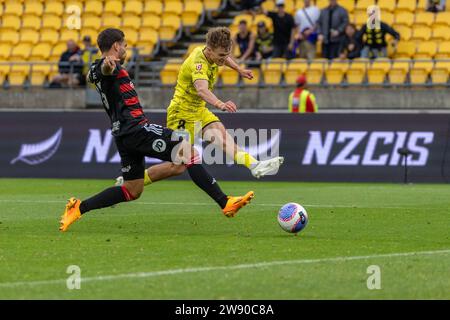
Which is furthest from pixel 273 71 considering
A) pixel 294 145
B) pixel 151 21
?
pixel 294 145

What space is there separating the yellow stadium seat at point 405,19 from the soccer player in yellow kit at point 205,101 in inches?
552

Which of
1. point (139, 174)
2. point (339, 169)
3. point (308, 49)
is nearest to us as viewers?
point (139, 174)

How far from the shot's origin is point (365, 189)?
18906 millimetres

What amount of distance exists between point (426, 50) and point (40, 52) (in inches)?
427

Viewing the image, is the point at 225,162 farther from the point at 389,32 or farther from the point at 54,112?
the point at 389,32

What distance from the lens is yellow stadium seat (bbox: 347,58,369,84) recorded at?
85.7 feet

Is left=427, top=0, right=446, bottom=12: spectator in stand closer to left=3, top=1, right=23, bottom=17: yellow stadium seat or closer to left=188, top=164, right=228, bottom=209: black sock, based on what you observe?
left=3, top=1, right=23, bottom=17: yellow stadium seat

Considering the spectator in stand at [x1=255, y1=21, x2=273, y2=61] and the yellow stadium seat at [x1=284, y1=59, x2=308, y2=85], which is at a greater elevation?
the spectator in stand at [x1=255, y1=21, x2=273, y2=61]

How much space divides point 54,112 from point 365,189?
24.9ft

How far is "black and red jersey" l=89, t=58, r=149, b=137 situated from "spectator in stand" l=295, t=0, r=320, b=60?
15582mm

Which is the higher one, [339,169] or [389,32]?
[389,32]

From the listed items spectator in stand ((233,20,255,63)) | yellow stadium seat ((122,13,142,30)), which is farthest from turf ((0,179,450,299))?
yellow stadium seat ((122,13,142,30))
